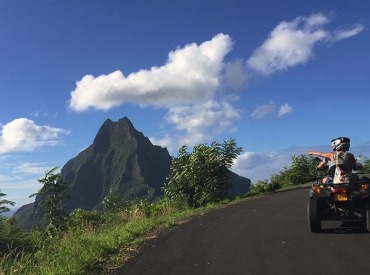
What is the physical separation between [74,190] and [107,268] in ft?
584

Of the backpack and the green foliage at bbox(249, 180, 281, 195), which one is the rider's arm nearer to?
the backpack

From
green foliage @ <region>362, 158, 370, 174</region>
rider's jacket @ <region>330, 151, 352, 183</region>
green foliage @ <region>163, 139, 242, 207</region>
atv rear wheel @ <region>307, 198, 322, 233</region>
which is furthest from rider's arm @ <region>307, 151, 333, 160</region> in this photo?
green foliage @ <region>362, 158, 370, 174</region>

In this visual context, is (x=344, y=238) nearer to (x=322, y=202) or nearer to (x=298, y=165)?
(x=322, y=202)

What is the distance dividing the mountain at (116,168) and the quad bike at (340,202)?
146 metres

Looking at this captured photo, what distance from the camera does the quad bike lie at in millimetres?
8891

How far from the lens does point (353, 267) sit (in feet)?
20.7

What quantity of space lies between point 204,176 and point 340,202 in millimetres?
11316

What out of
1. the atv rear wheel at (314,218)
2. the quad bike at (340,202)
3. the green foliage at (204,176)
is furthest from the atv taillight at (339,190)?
the green foliage at (204,176)

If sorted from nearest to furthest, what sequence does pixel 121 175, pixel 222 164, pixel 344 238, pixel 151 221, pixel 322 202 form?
pixel 344 238 → pixel 322 202 → pixel 151 221 → pixel 222 164 → pixel 121 175

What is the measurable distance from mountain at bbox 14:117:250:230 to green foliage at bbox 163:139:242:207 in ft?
442

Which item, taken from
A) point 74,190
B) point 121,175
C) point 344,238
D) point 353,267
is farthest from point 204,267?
point 74,190

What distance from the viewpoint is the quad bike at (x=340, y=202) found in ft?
29.2

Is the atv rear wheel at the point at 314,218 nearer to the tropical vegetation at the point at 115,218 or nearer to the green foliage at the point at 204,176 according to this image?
the tropical vegetation at the point at 115,218

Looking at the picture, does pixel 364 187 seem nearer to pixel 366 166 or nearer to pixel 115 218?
pixel 115 218
